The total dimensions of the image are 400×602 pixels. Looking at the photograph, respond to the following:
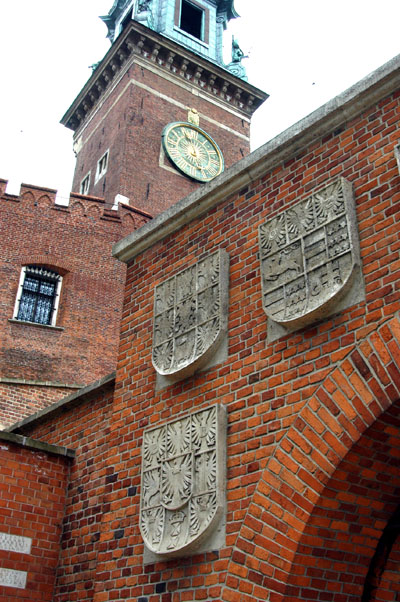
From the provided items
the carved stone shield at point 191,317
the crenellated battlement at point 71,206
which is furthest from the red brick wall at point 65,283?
the carved stone shield at point 191,317

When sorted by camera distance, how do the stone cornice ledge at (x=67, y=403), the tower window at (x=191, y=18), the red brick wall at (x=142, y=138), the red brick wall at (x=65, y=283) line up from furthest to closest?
the tower window at (x=191, y=18)
the red brick wall at (x=142, y=138)
the red brick wall at (x=65, y=283)
the stone cornice ledge at (x=67, y=403)

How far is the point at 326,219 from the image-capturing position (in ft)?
16.3

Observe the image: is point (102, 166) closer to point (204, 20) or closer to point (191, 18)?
point (204, 20)

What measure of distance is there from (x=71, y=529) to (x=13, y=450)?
1014 mm

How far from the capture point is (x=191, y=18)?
3356 cm

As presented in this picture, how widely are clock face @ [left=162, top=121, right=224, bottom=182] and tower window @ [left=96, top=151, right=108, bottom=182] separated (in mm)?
2404

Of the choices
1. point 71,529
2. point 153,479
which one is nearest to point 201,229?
point 153,479

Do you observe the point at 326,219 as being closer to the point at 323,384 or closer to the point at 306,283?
the point at 306,283

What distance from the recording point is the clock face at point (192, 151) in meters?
25.8

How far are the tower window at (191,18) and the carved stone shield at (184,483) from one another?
30.7 meters

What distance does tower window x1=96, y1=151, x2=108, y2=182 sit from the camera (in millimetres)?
26095

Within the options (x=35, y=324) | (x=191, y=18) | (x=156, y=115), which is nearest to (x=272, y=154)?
(x=35, y=324)

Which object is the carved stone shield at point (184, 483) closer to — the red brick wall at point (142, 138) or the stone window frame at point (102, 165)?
the red brick wall at point (142, 138)

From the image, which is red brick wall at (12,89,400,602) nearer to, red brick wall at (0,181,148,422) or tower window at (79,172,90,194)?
red brick wall at (0,181,148,422)
